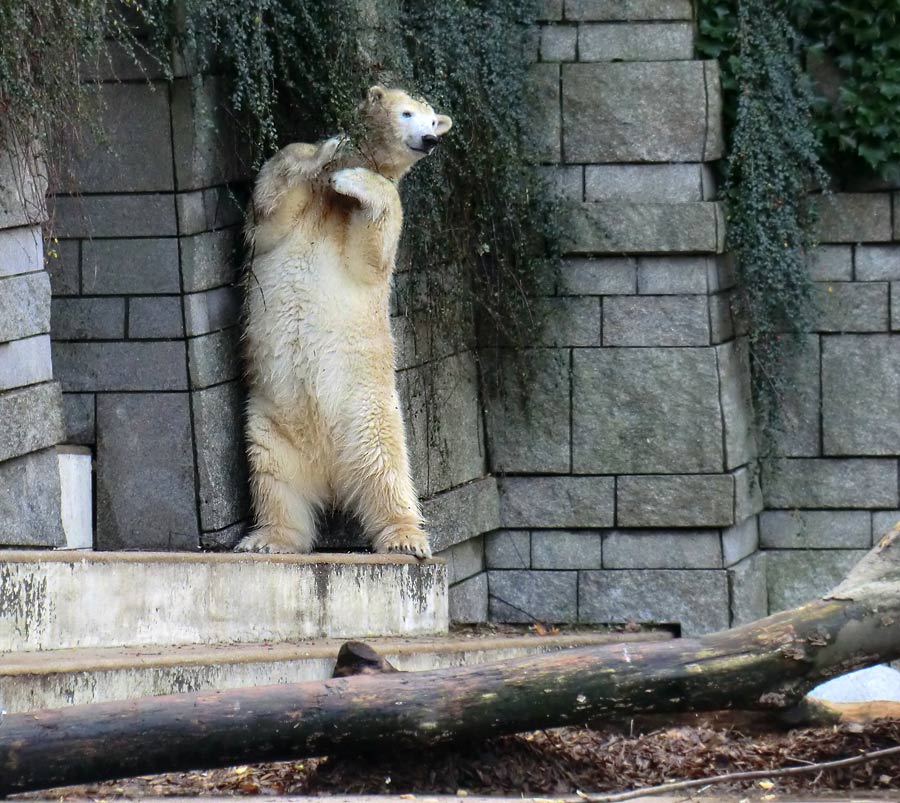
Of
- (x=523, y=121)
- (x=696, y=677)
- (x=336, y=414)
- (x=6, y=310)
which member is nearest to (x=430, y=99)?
(x=523, y=121)

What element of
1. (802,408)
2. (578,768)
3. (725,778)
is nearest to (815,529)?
(802,408)

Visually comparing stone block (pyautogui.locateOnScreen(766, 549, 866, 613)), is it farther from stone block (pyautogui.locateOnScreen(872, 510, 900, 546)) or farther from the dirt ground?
the dirt ground

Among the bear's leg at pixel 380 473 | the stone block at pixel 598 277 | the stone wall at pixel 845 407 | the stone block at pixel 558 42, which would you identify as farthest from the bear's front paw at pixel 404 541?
the stone block at pixel 558 42

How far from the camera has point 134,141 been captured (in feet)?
18.6

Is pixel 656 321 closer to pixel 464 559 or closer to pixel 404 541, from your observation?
pixel 464 559

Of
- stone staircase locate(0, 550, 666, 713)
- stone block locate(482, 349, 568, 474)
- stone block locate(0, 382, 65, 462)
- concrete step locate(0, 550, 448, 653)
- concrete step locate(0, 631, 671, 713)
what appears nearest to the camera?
concrete step locate(0, 631, 671, 713)

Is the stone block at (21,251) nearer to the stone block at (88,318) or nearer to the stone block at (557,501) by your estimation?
the stone block at (88,318)

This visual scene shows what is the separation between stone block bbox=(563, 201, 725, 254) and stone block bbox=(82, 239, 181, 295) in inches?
76.8

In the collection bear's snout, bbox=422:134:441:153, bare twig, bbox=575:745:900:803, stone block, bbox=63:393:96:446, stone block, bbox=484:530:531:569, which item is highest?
bear's snout, bbox=422:134:441:153

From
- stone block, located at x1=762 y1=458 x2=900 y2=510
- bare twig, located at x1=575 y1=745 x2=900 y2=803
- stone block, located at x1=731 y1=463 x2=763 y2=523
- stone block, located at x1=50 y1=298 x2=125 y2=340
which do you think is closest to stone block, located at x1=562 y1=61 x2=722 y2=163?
stone block, located at x1=731 y1=463 x2=763 y2=523

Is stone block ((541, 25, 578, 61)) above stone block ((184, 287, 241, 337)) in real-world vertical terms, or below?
above

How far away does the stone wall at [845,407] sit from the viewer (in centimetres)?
721

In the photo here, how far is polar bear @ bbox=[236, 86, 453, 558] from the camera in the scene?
19.3 ft

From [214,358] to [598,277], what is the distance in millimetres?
1940
